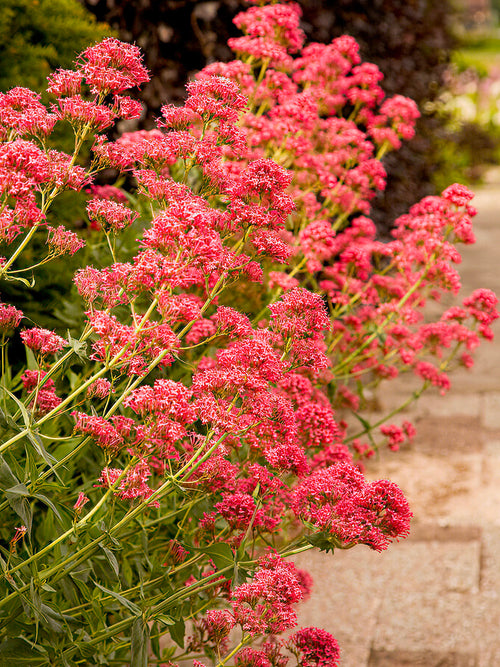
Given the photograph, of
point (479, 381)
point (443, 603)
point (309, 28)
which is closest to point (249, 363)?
point (443, 603)

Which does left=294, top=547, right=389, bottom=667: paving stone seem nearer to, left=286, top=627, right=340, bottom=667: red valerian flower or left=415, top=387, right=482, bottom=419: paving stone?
left=286, top=627, right=340, bottom=667: red valerian flower

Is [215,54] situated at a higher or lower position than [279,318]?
higher

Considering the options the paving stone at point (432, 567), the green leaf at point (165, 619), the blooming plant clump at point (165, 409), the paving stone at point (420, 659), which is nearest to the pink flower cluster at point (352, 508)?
the blooming plant clump at point (165, 409)

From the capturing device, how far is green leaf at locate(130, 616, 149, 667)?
65.6 inches

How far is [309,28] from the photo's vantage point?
5.72m

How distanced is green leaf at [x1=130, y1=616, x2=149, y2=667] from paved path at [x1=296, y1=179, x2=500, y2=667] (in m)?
1.22

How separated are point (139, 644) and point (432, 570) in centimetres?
187

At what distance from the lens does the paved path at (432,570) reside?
281cm

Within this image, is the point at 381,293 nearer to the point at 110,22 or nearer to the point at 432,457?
the point at 432,457

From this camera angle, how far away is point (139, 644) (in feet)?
5.52

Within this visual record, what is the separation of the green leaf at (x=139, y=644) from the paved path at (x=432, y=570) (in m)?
1.22

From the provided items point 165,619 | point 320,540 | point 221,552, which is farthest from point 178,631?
point 320,540

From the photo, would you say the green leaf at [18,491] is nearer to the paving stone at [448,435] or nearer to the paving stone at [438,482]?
the paving stone at [438,482]

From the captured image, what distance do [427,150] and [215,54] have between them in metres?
4.11
